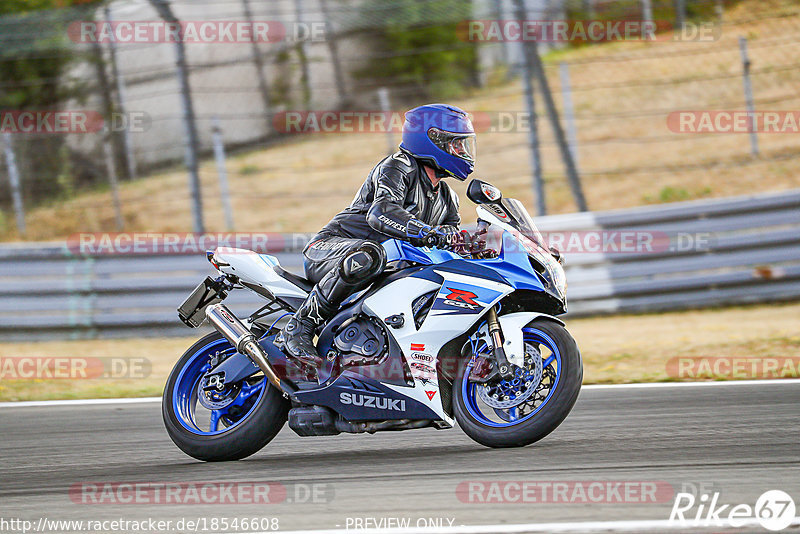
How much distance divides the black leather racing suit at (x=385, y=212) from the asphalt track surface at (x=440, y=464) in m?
1.13

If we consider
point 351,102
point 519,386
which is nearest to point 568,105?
point 351,102

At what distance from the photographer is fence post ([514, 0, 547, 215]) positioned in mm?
12242

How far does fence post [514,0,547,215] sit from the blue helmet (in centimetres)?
612

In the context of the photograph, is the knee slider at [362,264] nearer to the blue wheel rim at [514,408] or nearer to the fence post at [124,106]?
the blue wheel rim at [514,408]

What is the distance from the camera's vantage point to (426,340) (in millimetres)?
5852

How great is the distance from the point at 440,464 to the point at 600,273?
6.60m

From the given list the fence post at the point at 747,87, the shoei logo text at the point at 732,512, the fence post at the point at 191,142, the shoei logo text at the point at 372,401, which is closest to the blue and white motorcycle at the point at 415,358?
the shoei logo text at the point at 372,401

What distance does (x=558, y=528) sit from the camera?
420 cm

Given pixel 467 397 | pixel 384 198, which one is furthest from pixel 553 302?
pixel 384 198

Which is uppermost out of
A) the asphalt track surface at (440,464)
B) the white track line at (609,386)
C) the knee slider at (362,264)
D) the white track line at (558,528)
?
the knee slider at (362,264)

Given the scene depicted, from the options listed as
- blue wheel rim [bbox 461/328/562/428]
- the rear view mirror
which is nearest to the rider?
the rear view mirror

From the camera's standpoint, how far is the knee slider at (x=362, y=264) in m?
5.92

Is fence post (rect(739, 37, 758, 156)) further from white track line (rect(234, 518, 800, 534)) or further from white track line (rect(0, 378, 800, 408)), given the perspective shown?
white track line (rect(234, 518, 800, 534))

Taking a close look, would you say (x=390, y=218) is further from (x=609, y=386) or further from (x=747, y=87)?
(x=747, y=87)
